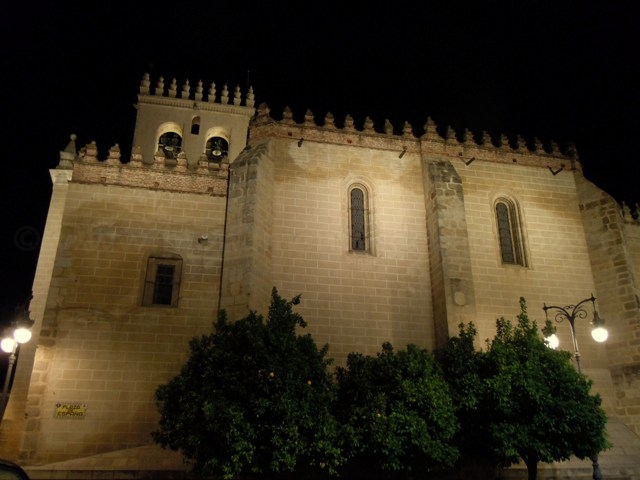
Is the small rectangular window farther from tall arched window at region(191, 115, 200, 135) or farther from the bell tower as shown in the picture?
tall arched window at region(191, 115, 200, 135)

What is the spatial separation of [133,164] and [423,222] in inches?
353

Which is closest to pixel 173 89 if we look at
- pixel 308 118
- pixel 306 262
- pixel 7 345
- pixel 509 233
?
pixel 308 118

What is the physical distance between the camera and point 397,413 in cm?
1098

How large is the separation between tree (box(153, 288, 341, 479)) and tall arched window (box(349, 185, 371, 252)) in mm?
6012

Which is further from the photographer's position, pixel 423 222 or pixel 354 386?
pixel 423 222

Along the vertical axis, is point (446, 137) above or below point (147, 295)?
above

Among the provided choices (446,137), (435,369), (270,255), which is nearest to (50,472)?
(270,255)

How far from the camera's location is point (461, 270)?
15562mm

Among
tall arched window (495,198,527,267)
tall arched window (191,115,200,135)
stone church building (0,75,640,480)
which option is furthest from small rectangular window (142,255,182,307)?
tall arched window (191,115,200,135)

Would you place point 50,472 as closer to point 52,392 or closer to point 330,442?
point 52,392

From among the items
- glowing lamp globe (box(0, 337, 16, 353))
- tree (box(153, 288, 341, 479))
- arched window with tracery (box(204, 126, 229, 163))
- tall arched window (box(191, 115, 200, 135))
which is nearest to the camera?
glowing lamp globe (box(0, 337, 16, 353))

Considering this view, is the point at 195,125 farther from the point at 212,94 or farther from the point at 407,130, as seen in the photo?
the point at 407,130

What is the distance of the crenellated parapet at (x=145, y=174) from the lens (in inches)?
609

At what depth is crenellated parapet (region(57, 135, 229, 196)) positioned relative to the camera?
15.5 m
